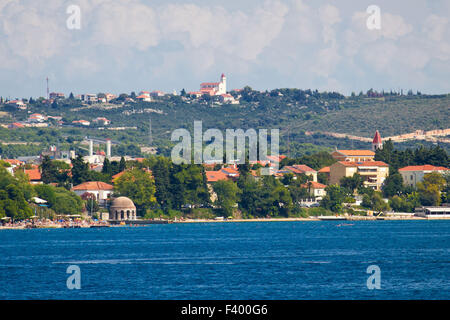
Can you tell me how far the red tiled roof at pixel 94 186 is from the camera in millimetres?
118369

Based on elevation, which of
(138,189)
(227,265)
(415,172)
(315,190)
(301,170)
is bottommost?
(227,265)

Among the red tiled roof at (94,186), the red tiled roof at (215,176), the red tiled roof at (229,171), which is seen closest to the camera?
the red tiled roof at (94,186)

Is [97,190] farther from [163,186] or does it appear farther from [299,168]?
[299,168]

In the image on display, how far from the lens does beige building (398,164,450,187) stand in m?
136

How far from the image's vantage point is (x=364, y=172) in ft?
450

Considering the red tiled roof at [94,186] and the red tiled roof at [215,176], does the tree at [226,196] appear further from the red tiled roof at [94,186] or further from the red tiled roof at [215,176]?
the red tiled roof at [94,186]

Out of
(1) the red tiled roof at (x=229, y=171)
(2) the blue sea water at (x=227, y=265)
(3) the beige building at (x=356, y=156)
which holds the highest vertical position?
(3) the beige building at (x=356, y=156)

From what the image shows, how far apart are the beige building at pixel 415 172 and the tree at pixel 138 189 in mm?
39867

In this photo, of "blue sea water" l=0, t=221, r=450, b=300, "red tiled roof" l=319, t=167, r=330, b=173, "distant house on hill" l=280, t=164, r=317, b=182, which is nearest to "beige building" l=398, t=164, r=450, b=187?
"red tiled roof" l=319, t=167, r=330, b=173

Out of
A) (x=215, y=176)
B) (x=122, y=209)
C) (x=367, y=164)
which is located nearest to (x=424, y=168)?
(x=367, y=164)

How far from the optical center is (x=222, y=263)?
57312mm

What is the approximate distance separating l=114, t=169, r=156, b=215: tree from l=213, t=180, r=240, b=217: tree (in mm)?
8062

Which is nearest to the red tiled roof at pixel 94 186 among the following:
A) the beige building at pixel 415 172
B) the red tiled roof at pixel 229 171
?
the red tiled roof at pixel 229 171

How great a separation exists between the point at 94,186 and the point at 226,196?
16343 millimetres
